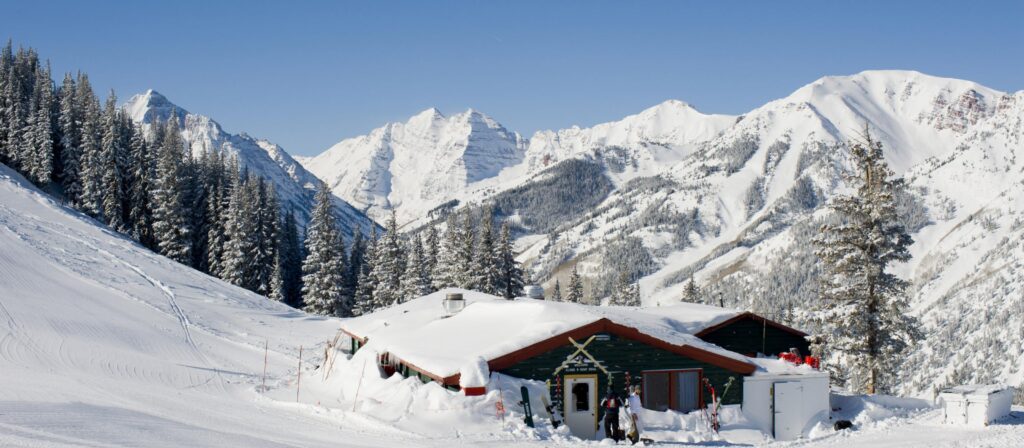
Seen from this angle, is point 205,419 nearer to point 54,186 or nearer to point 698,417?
point 698,417

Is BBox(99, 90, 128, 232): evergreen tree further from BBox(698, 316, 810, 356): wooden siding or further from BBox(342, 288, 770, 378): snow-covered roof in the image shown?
BBox(698, 316, 810, 356): wooden siding

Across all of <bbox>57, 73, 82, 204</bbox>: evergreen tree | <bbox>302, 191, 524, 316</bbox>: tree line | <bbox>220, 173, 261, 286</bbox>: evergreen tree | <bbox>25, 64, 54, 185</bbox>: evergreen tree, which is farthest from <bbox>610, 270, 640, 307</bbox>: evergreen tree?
<bbox>25, 64, 54, 185</bbox>: evergreen tree

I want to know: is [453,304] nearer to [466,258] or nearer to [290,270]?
[466,258]

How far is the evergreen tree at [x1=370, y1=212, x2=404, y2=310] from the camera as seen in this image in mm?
61594

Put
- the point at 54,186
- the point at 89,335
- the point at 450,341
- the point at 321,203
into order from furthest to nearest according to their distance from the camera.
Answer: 1. the point at 54,186
2. the point at 321,203
3. the point at 89,335
4. the point at 450,341

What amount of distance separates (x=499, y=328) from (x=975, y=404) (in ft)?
44.2

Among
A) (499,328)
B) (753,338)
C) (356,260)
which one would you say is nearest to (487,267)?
(356,260)

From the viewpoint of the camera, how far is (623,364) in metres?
23.1

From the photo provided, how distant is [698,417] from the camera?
23.3m

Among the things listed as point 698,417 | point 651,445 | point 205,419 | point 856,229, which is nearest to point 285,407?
point 205,419

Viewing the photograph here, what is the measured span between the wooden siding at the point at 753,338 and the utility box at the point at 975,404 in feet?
32.1

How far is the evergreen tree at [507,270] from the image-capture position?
183 ft

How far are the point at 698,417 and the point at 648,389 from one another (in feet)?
5.38

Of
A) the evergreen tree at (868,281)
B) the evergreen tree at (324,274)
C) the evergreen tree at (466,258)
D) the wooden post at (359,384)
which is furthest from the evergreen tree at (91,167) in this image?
the evergreen tree at (868,281)
